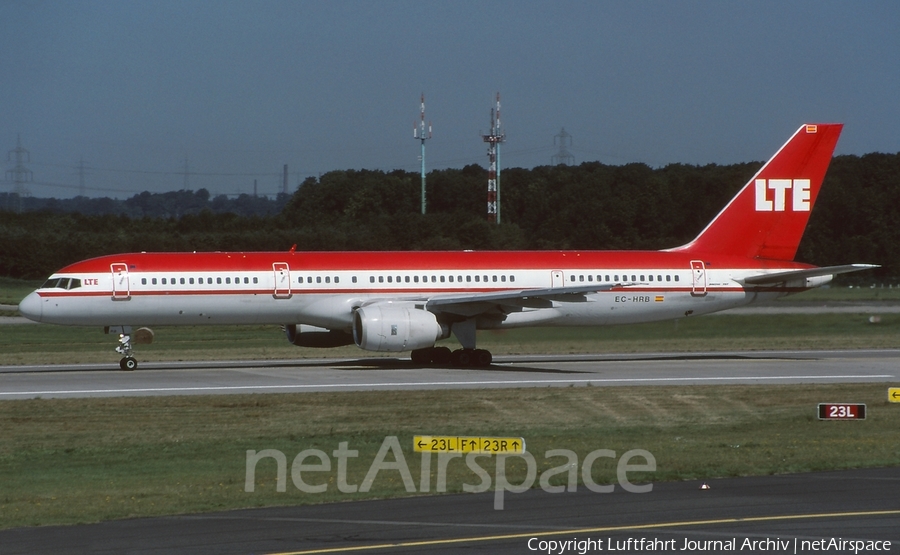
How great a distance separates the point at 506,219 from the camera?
10669cm

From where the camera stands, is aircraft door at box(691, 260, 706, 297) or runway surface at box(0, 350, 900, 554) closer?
runway surface at box(0, 350, 900, 554)

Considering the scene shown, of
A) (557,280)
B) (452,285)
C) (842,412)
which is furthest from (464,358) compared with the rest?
(842,412)

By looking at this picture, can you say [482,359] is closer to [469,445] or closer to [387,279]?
[387,279]

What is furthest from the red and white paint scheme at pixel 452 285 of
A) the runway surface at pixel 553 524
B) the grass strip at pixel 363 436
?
the runway surface at pixel 553 524

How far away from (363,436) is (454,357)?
15091mm

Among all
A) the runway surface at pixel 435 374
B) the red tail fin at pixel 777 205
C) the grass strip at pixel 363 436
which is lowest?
the grass strip at pixel 363 436

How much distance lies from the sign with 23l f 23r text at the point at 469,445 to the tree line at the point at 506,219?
2028 inches

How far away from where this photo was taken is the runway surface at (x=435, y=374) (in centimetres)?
2998

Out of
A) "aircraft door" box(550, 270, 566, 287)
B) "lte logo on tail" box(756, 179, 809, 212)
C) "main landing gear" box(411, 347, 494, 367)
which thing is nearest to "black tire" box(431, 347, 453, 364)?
"main landing gear" box(411, 347, 494, 367)

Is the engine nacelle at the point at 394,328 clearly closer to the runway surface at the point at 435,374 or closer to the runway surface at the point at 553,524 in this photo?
the runway surface at the point at 435,374

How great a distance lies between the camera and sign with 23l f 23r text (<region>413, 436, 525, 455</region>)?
1898 centimetres

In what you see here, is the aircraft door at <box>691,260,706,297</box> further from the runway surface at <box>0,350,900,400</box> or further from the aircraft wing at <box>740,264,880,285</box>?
the runway surface at <box>0,350,900,400</box>

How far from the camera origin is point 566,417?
2425 cm

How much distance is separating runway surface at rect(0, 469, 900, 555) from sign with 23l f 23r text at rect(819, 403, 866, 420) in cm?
765
